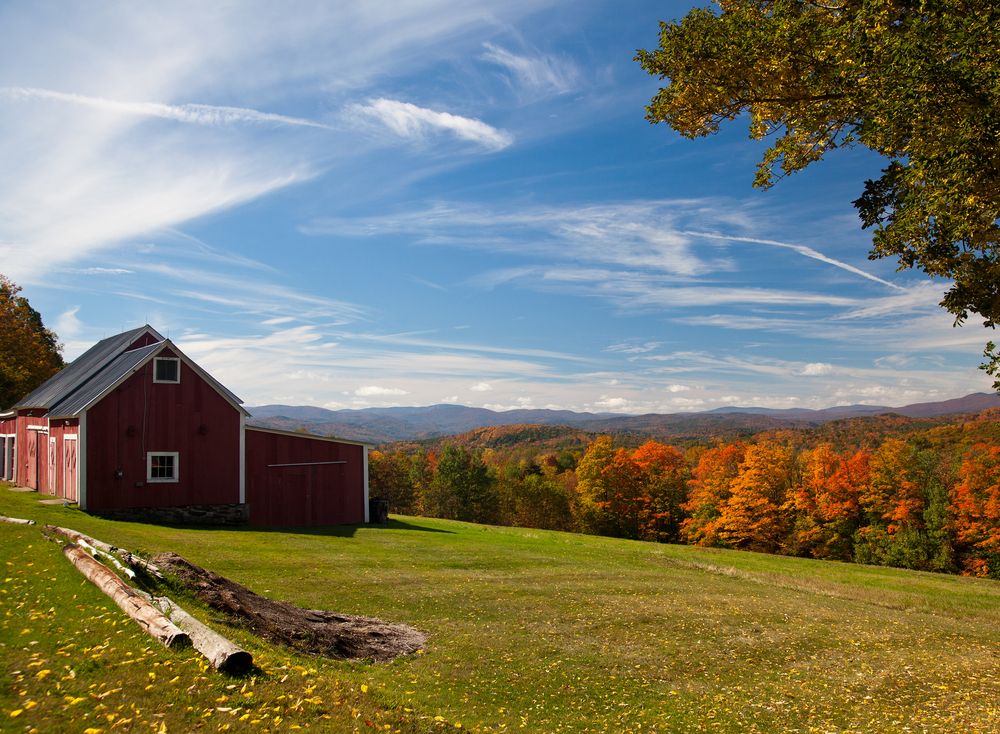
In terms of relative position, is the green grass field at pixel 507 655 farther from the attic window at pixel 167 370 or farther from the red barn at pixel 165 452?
the attic window at pixel 167 370

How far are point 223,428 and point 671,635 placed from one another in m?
23.2

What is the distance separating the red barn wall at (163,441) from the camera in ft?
78.9

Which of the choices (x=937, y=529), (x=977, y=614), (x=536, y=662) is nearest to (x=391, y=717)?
(x=536, y=662)

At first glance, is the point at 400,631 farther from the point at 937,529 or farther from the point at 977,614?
the point at 937,529

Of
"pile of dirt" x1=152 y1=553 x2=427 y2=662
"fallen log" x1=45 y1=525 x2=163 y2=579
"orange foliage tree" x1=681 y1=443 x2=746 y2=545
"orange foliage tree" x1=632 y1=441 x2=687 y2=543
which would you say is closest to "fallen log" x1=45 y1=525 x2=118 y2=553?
"fallen log" x1=45 y1=525 x2=163 y2=579

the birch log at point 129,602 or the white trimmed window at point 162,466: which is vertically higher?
the white trimmed window at point 162,466

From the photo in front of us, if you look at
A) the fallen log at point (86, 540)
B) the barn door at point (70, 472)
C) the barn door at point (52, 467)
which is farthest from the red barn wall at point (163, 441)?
the fallen log at point (86, 540)

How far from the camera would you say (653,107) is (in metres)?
10.9

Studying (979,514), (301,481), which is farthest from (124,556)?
(979,514)

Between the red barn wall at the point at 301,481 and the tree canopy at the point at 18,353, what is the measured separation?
28.9 metres

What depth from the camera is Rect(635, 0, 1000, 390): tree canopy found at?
7.84 meters

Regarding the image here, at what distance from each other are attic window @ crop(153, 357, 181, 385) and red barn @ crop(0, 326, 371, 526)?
0.04 metres

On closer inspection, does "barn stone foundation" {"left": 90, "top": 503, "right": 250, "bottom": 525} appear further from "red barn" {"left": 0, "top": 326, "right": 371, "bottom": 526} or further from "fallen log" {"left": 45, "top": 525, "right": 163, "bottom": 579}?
"fallen log" {"left": 45, "top": 525, "right": 163, "bottom": 579}

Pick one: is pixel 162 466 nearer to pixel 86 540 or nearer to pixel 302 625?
pixel 86 540
